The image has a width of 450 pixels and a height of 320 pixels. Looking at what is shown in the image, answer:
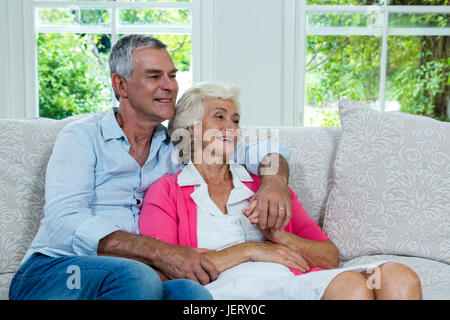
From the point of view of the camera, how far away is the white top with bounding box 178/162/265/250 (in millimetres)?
1385

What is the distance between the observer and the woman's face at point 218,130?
1.48 m

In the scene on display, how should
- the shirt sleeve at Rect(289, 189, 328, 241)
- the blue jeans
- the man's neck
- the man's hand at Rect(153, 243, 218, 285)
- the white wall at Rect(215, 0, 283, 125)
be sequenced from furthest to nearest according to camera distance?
the white wall at Rect(215, 0, 283, 125)
the man's neck
the shirt sleeve at Rect(289, 189, 328, 241)
the man's hand at Rect(153, 243, 218, 285)
the blue jeans

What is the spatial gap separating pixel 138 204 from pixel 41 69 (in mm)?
1594

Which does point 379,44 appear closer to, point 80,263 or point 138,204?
point 138,204

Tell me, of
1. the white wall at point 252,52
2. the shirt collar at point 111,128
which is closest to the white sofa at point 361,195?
the shirt collar at point 111,128

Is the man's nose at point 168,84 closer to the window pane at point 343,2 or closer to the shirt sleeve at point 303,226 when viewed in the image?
the shirt sleeve at point 303,226

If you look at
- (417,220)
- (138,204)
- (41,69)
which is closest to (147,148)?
(138,204)

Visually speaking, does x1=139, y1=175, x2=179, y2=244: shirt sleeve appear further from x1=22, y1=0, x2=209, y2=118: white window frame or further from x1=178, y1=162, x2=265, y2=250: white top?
x1=22, y1=0, x2=209, y2=118: white window frame

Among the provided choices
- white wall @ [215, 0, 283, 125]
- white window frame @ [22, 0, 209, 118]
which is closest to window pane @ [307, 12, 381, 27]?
white wall @ [215, 0, 283, 125]

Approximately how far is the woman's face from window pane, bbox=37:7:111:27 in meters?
1.44

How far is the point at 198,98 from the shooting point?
60.2 inches

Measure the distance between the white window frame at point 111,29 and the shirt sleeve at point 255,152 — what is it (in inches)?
42.0

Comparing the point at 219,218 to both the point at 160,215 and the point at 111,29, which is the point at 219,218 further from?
the point at 111,29

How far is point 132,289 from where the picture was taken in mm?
1021
